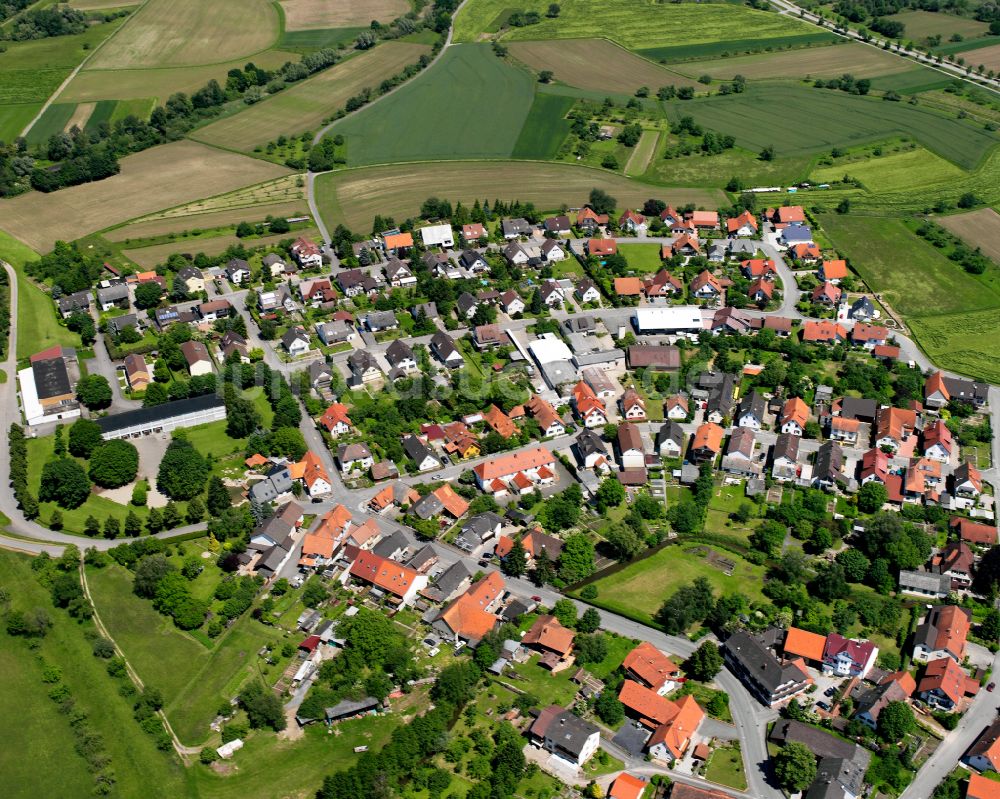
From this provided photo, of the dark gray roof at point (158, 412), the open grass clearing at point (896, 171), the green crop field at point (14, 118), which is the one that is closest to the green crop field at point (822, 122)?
the open grass clearing at point (896, 171)

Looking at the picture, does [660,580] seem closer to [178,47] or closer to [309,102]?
[309,102]

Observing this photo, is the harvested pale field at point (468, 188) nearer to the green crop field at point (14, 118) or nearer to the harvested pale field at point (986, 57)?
the green crop field at point (14, 118)

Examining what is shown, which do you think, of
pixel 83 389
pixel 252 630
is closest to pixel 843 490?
pixel 252 630


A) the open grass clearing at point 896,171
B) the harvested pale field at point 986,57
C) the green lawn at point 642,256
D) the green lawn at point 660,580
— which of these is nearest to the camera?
the green lawn at point 660,580

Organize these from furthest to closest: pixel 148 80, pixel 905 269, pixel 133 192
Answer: pixel 148 80 < pixel 133 192 < pixel 905 269

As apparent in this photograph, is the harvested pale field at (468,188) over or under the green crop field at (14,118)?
under

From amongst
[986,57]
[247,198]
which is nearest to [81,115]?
[247,198]

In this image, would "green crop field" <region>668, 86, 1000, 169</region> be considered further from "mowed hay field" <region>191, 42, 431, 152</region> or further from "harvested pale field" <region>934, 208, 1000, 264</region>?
"mowed hay field" <region>191, 42, 431, 152</region>
